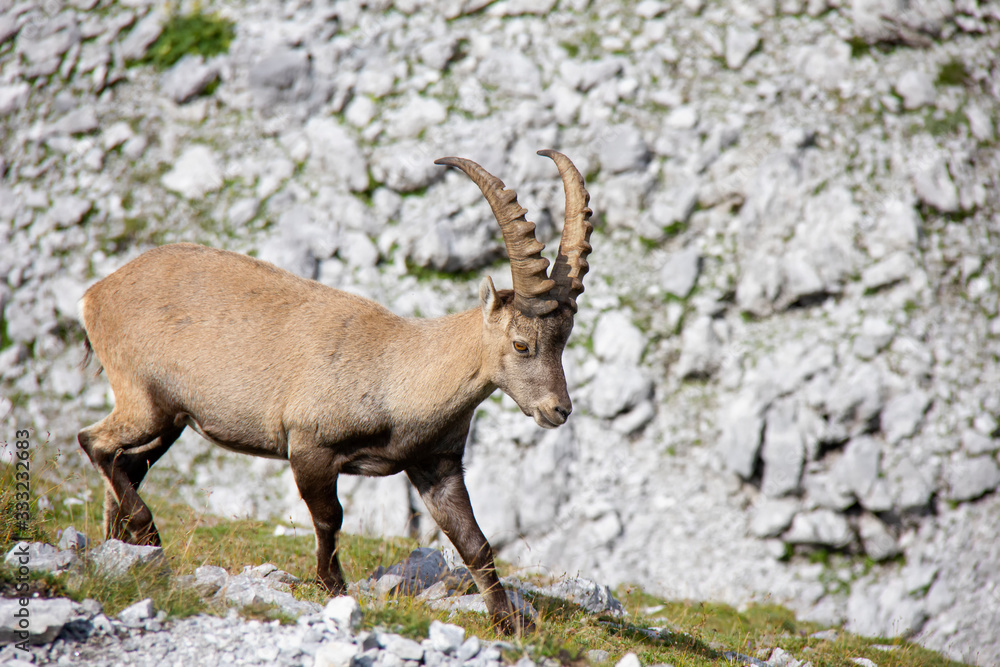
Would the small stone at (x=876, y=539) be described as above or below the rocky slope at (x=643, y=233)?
below

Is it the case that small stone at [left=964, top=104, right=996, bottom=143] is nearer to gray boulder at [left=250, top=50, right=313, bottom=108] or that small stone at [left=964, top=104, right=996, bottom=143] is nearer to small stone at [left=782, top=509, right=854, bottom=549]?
small stone at [left=782, top=509, right=854, bottom=549]

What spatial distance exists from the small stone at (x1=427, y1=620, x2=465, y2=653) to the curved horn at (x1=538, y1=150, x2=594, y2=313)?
8.20 ft

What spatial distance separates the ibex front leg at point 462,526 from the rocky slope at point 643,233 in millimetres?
4283

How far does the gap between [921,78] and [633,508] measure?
336 inches

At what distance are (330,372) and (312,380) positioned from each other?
0.15m

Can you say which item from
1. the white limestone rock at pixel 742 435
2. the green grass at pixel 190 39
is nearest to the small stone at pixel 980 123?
the white limestone rock at pixel 742 435

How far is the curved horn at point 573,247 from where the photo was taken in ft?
19.5

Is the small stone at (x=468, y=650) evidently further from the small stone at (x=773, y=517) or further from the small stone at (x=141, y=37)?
the small stone at (x=141, y=37)

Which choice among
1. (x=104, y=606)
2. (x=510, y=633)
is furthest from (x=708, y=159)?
(x=104, y=606)

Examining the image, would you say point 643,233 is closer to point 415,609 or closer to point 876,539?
Result: point 876,539

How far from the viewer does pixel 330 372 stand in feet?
19.8

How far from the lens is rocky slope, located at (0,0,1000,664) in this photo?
35.2ft

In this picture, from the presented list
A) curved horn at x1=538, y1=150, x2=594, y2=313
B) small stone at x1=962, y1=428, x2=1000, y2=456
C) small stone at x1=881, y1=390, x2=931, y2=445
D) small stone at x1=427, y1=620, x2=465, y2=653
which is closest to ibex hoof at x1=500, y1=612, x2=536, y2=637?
small stone at x1=427, y1=620, x2=465, y2=653

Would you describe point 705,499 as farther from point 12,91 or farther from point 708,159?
point 12,91
